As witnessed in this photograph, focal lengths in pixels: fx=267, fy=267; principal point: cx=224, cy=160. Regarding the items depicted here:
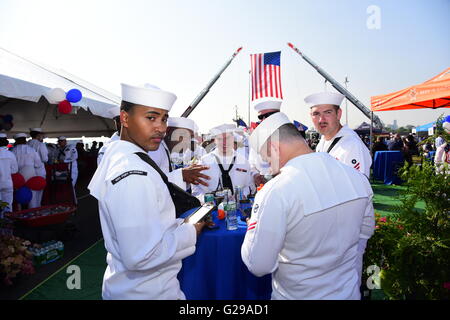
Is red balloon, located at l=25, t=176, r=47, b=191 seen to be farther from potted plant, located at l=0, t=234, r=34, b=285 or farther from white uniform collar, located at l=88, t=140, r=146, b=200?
white uniform collar, located at l=88, t=140, r=146, b=200

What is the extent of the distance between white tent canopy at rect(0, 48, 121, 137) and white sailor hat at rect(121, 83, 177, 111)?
486 cm

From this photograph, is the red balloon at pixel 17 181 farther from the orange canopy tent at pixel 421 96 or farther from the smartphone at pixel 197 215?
the orange canopy tent at pixel 421 96

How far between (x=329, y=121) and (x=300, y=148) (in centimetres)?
230

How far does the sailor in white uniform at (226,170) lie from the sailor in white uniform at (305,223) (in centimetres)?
269

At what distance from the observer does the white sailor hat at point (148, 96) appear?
1.53 metres

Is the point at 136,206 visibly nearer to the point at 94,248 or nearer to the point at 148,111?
the point at 148,111

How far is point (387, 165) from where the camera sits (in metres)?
11.3

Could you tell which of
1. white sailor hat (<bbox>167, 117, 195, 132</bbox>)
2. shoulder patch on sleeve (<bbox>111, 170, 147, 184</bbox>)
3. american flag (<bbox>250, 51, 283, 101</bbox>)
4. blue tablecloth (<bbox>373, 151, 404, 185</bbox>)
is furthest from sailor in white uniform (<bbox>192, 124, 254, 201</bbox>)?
blue tablecloth (<bbox>373, 151, 404, 185</bbox>)

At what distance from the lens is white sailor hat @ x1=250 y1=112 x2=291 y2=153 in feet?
5.33

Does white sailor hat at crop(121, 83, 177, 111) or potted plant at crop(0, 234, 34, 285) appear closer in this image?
white sailor hat at crop(121, 83, 177, 111)

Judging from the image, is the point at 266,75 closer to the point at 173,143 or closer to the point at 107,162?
the point at 173,143

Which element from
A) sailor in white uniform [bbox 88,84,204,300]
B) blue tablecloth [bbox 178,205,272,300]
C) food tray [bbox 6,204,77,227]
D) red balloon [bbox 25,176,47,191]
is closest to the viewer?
sailor in white uniform [bbox 88,84,204,300]

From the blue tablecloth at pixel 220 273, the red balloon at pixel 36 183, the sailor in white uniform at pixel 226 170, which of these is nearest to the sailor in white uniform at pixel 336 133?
the sailor in white uniform at pixel 226 170
